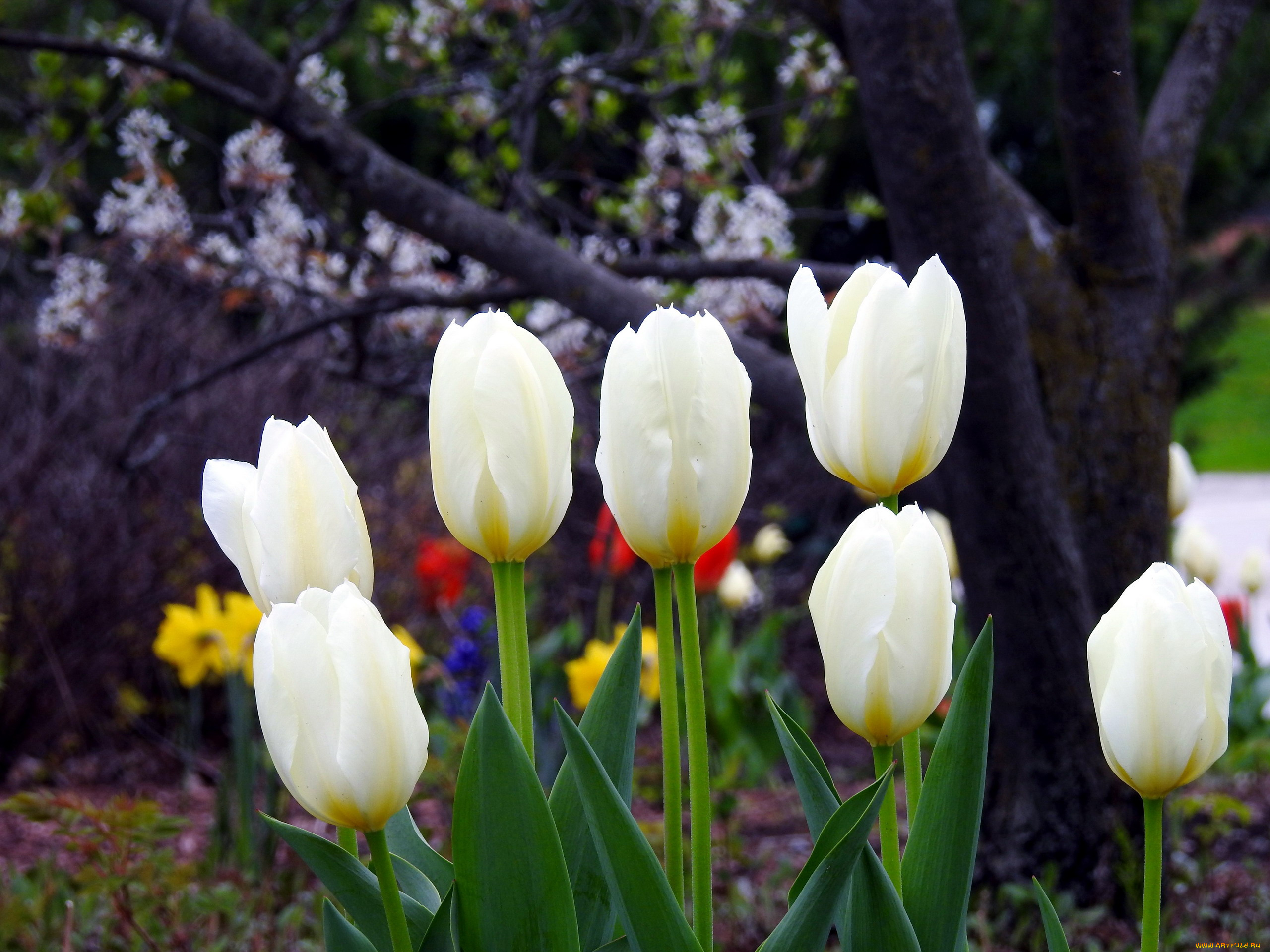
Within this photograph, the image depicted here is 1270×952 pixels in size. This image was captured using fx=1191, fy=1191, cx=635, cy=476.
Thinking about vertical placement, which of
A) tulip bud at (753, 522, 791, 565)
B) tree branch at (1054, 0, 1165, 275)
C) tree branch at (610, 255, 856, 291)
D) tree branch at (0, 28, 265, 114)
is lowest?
tulip bud at (753, 522, 791, 565)

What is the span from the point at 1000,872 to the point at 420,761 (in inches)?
84.9

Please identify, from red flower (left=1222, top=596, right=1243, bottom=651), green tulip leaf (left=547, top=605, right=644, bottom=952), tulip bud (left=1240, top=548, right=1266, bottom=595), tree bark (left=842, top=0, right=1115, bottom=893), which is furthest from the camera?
tulip bud (left=1240, top=548, right=1266, bottom=595)

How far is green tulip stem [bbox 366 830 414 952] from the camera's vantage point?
2.47 feet

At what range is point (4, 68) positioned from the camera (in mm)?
6395

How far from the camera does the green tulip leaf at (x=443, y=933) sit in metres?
0.79

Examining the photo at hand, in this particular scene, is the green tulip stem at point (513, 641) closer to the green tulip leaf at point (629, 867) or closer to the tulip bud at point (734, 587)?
the green tulip leaf at point (629, 867)

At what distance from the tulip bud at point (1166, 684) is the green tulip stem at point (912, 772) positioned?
0.13 metres

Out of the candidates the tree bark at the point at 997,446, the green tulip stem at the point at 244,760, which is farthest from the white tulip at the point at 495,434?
the green tulip stem at the point at 244,760

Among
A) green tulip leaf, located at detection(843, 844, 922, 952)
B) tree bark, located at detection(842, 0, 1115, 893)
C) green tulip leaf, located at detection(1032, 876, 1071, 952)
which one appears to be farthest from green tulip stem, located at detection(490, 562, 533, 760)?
tree bark, located at detection(842, 0, 1115, 893)

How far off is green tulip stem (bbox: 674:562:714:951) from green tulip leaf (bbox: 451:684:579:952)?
3.6 inches

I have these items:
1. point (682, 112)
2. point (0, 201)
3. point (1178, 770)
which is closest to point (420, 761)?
point (1178, 770)

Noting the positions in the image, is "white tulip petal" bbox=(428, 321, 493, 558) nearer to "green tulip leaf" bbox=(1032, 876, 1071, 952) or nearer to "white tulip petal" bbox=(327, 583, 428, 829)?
"white tulip petal" bbox=(327, 583, 428, 829)

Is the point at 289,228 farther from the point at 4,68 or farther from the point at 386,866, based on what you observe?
the point at 386,866

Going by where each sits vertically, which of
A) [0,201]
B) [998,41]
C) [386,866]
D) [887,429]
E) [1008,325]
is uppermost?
[998,41]
